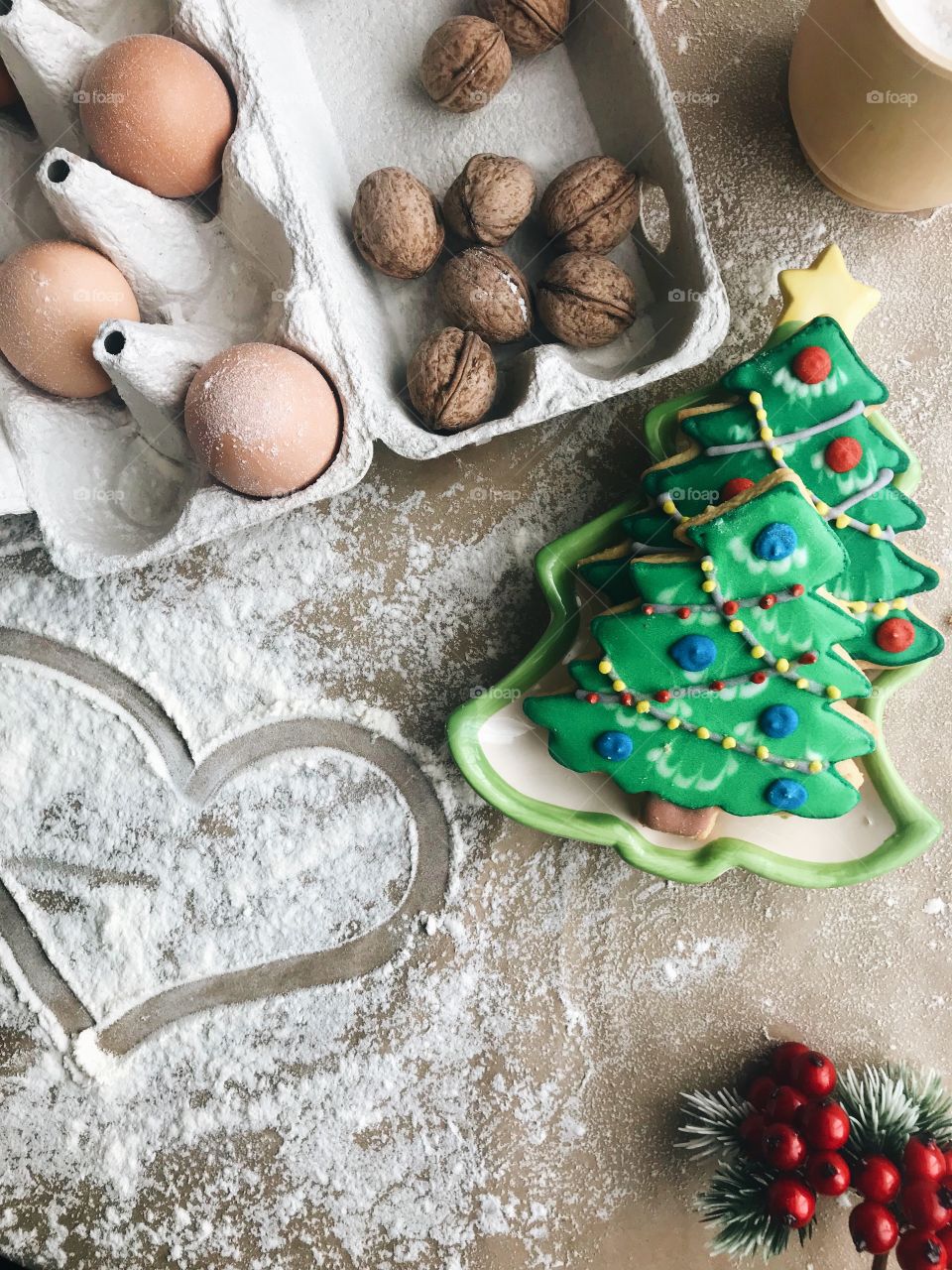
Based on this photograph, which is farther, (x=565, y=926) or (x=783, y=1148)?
(x=565, y=926)

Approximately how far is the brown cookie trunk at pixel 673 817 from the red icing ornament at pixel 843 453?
0.35m

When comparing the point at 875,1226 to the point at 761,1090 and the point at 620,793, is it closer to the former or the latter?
the point at 761,1090

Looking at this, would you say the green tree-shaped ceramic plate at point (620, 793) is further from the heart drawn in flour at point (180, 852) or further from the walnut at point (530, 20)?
the walnut at point (530, 20)

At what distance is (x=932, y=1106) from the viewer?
0.95 metres

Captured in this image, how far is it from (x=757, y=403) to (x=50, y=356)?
66 centimetres

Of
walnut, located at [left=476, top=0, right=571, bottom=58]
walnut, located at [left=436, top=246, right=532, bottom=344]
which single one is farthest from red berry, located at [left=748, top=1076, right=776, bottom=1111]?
walnut, located at [left=476, top=0, right=571, bottom=58]

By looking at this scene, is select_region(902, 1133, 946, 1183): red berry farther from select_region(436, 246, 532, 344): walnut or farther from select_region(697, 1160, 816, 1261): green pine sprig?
select_region(436, 246, 532, 344): walnut

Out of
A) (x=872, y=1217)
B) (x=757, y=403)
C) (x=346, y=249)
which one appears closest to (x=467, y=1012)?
(x=872, y=1217)

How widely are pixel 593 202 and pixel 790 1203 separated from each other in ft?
3.27

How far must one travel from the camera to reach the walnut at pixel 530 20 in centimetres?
92

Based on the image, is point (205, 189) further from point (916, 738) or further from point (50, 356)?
point (916, 738)

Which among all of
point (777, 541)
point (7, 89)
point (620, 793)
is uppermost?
point (7, 89)

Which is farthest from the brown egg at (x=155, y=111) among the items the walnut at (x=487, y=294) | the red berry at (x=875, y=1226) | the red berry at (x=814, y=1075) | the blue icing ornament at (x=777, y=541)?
the red berry at (x=875, y=1226)

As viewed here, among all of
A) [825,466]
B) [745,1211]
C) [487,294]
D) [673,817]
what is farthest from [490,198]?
[745,1211]
